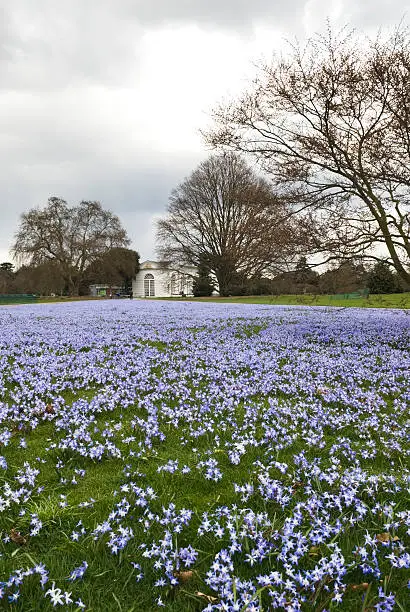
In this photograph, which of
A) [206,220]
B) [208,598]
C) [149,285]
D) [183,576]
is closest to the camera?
[208,598]

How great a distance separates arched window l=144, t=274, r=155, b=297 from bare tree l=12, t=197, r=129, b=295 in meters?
24.1

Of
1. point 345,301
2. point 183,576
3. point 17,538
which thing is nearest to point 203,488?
point 183,576

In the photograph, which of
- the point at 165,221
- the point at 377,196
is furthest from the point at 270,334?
the point at 165,221

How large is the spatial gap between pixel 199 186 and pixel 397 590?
5734 centimetres

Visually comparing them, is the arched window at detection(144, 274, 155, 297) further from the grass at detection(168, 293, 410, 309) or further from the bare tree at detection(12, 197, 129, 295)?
the grass at detection(168, 293, 410, 309)

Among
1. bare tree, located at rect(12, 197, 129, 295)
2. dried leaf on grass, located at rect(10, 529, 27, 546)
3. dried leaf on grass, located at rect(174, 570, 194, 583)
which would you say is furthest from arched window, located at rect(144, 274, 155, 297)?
dried leaf on grass, located at rect(174, 570, 194, 583)

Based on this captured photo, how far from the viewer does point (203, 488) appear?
3.23 m

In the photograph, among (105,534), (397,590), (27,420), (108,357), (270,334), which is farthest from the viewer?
(270,334)

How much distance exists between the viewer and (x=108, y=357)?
7934mm

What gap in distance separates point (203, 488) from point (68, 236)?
65.1 m

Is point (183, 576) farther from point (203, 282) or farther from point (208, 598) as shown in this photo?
point (203, 282)

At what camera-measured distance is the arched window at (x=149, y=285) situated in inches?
3583

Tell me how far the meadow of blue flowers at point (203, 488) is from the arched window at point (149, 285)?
278 ft

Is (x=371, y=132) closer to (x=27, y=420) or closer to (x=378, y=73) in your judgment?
(x=378, y=73)
